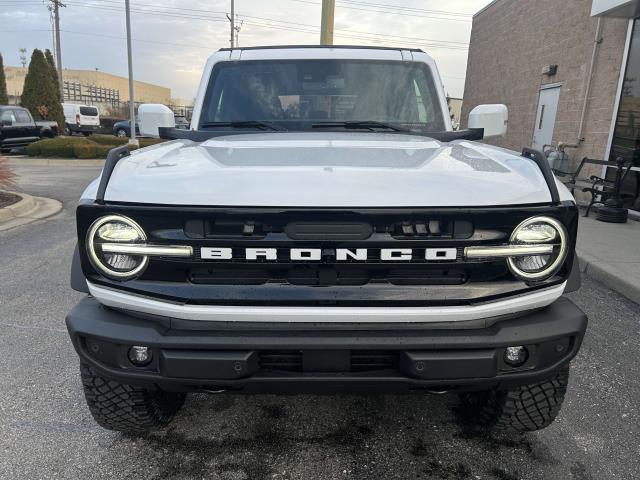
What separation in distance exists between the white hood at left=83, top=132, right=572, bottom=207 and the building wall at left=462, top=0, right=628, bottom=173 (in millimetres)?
8524

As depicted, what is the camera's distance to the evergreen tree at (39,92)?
2397 cm

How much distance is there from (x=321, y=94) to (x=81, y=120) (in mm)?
32178

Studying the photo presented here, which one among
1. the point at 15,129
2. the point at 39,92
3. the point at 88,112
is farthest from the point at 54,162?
the point at 88,112

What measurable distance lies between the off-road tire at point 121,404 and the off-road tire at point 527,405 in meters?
1.47

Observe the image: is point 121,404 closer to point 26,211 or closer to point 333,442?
point 333,442

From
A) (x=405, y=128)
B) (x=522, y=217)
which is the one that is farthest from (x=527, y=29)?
(x=522, y=217)

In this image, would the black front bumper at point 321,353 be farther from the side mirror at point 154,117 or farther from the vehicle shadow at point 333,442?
the side mirror at point 154,117

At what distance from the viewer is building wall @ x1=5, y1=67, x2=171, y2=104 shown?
71000mm

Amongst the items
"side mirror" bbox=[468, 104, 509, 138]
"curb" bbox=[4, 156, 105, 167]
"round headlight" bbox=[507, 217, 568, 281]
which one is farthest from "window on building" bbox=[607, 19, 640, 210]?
"curb" bbox=[4, 156, 105, 167]

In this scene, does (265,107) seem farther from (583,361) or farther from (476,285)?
(583,361)

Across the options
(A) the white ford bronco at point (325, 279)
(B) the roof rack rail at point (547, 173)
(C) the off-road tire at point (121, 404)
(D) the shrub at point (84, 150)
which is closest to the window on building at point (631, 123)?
(B) the roof rack rail at point (547, 173)

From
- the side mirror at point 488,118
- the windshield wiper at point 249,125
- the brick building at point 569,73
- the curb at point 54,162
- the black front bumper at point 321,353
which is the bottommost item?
the curb at point 54,162

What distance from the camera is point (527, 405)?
2150mm

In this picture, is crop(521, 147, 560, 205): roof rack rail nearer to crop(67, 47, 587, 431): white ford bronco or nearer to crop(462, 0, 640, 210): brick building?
crop(67, 47, 587, 431): white ford bronco
